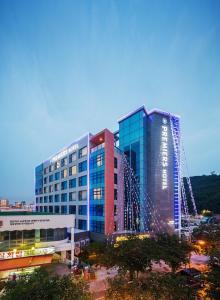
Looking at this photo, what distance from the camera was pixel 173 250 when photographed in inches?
1368

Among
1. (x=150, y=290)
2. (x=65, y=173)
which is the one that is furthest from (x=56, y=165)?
(x=150, y=290)

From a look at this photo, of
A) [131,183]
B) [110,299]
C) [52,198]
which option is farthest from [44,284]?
[52,198]

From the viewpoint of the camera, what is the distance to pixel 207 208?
434 ft

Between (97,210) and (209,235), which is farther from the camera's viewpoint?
(97,210)

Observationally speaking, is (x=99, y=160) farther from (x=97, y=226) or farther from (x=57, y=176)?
(x=57, y=176)

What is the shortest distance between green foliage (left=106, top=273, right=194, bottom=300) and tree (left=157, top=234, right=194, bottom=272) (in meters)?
14.5

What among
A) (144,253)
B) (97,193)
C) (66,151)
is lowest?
(144,253)

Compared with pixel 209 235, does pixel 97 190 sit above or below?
above

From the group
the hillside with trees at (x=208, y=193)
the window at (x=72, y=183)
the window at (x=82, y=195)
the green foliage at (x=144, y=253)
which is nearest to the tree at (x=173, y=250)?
the green foliage at (x=144, y=253)

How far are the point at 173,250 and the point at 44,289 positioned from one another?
22.7 m

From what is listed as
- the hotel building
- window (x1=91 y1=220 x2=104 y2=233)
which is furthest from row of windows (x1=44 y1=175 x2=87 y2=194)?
window (x1=91 y1=220 x2=104 y2=233)

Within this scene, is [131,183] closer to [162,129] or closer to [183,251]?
[162,129]

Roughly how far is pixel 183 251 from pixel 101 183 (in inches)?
1064

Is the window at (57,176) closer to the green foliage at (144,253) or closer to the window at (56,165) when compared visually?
the window at (56,165)
